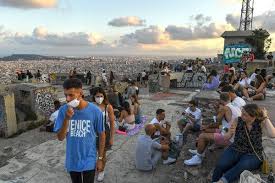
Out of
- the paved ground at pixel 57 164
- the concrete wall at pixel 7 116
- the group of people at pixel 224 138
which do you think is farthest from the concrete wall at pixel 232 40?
the group of people at pixel 224 138

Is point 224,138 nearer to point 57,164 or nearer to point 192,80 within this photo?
point 57,164

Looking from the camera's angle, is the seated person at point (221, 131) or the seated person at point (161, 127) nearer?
the seated person at point (221, 131)

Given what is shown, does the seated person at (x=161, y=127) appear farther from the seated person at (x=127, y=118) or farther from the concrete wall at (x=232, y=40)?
the concrete wall at (x=232, y=40)

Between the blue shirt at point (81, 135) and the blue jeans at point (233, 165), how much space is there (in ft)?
7.34

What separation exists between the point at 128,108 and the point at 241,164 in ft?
19.3

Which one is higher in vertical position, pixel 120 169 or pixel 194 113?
pixel 194 113

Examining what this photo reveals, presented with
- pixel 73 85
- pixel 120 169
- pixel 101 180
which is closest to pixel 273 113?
pixel 120 169

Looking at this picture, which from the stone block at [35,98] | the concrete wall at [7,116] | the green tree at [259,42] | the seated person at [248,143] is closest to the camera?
the seated person at [248,143]

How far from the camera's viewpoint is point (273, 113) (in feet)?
32.9

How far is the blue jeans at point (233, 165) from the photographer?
16.6ft

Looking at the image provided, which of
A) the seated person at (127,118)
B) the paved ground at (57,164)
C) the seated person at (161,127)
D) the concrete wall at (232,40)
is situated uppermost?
the concrete wall at (232,40)

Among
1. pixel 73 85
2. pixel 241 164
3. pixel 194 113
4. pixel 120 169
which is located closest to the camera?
pixel 73 85

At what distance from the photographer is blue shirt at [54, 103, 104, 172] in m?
3.88

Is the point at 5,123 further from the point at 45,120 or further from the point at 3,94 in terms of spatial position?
the point at 45,120
